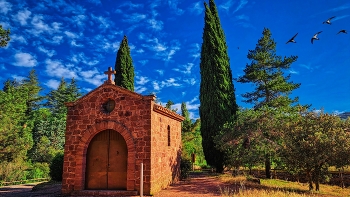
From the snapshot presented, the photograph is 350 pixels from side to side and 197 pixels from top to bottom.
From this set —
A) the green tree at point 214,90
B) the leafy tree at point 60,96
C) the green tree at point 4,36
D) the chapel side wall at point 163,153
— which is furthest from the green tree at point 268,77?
the leafy tree at point 60,96

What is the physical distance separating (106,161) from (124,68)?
13854 mm

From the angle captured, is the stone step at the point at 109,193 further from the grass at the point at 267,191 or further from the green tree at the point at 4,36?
the green tree at the point at 4,36

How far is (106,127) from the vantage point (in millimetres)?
10117

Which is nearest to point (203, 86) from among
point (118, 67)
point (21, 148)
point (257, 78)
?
point (257, 78)

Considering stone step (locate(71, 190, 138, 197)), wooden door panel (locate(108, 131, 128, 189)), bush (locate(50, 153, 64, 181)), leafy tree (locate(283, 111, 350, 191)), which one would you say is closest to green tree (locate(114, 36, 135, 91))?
bush (locate(50, 153, 64, 181))

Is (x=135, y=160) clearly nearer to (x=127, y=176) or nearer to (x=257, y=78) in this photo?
(x=127, y=176)

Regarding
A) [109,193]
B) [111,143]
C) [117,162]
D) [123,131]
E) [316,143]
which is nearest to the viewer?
[109,193]

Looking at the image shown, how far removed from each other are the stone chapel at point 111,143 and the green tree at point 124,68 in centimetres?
1186

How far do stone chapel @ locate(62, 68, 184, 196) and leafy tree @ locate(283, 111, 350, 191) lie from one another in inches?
243

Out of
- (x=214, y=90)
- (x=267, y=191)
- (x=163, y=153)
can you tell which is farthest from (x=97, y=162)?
(x=214, y=90)

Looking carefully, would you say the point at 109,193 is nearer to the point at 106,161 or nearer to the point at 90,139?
the point at 106,161

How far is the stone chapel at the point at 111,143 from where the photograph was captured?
380 inches

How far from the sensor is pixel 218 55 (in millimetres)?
18156

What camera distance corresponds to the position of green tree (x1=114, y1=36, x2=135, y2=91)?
22.4m
